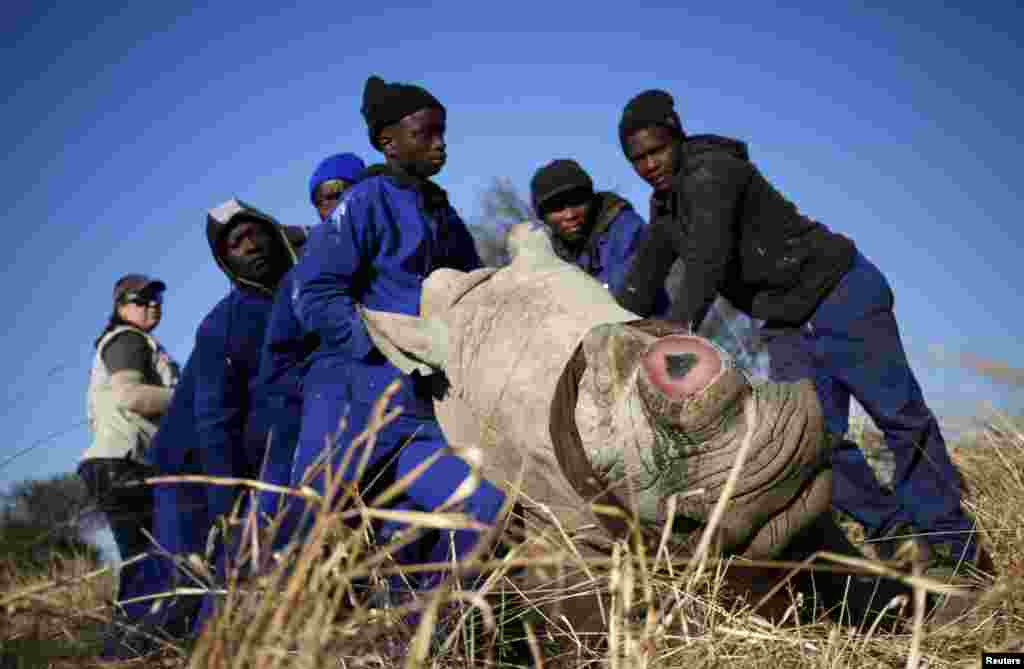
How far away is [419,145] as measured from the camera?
3875mm

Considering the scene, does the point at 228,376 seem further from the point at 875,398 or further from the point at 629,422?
the point at 875,398

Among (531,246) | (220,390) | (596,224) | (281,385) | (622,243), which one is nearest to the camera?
(531,246)

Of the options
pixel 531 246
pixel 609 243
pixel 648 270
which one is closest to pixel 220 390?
pixel 531 246

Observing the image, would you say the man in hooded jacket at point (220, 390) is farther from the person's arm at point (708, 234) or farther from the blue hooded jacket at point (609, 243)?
the person's arm at point (708, 234)

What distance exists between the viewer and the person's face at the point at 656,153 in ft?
13.8

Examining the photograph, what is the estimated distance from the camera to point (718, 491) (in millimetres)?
2162

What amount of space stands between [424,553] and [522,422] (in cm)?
126

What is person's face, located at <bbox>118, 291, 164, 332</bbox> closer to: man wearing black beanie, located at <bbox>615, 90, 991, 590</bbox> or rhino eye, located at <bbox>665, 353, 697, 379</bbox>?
man wearing black beanie, located at <bbox>615, 90, 991, 590</bbox>

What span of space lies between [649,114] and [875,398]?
162 centimetres

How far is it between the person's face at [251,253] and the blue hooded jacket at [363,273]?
115 centimetres

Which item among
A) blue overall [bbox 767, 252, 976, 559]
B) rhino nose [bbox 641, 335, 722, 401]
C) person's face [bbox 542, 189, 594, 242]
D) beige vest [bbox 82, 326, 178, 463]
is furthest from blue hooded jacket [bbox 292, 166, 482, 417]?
beige vest [bbox 82, 326, 178, 463]

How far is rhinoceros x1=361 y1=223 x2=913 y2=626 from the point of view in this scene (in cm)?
212

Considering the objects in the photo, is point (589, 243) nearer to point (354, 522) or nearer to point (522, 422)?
point (354, 522)

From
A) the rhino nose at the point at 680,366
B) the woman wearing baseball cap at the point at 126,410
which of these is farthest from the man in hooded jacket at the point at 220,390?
the rhino nose at the point at 680,366
